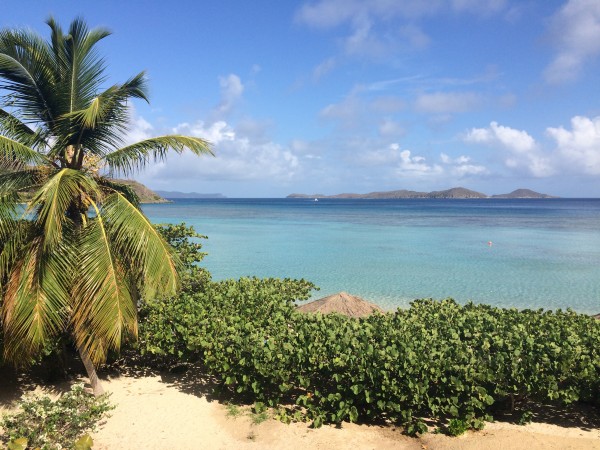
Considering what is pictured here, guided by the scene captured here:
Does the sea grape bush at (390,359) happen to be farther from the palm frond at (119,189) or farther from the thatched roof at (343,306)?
the thatched roof at (343,306)

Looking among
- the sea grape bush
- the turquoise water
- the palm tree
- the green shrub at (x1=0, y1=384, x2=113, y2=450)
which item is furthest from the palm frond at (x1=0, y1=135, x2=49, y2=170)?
the turquoise water

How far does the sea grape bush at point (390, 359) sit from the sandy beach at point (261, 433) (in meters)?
0.24

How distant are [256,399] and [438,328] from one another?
3318 mm

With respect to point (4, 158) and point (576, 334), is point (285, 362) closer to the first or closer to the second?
point (576, 334)

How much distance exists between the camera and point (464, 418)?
→ 6223mm

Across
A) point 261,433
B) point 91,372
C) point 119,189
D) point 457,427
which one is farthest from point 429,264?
point 91,372

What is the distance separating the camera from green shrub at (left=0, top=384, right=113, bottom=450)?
5.61 m

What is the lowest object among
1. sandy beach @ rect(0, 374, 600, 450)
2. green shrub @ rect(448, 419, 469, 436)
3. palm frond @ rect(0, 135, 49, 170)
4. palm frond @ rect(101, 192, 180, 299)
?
sandy beach @ rect(0, 374, 600, 450)

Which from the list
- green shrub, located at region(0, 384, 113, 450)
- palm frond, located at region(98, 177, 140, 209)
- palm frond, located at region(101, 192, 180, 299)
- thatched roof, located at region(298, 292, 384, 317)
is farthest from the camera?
thatched roof, located at region(298, 292, 384, 317)

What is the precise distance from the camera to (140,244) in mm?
6461

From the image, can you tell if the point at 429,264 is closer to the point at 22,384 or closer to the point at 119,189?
the point at 119,189

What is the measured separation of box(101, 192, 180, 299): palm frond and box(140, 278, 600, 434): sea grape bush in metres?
1.15

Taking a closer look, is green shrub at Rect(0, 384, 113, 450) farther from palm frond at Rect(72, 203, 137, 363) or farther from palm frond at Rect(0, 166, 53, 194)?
palm frond at Rect(0, 166, 53, 194)

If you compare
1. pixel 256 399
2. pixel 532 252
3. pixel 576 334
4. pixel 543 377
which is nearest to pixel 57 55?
pixel 256 399
